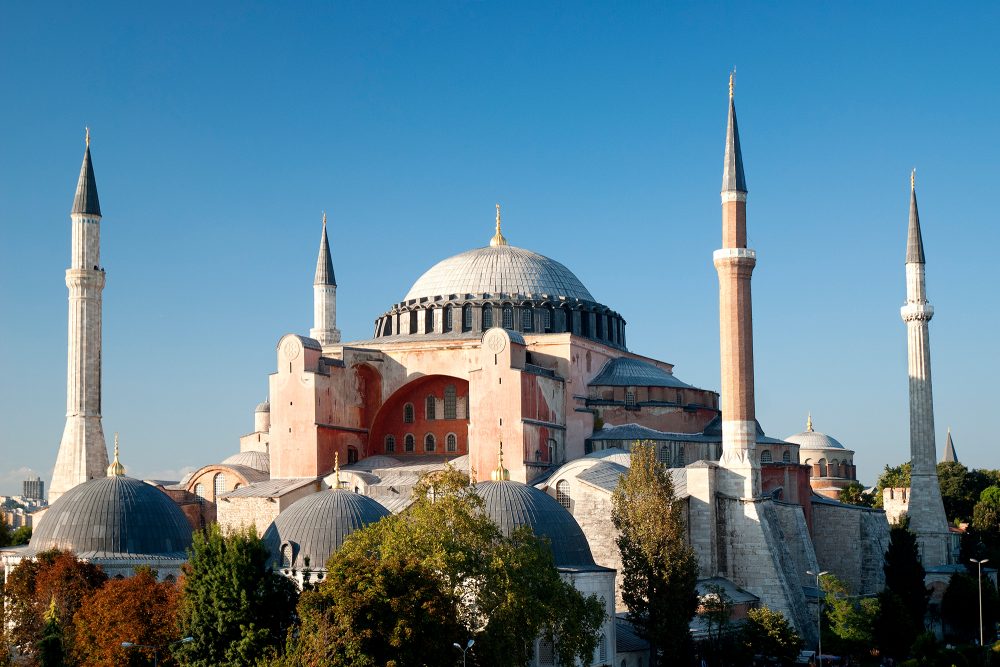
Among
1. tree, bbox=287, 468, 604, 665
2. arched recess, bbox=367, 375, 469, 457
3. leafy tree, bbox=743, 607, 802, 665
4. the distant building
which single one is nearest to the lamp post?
tree, bbox=287, 468, 604, 665

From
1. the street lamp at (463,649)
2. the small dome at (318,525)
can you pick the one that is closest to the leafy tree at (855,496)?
the small dome at (318,525)

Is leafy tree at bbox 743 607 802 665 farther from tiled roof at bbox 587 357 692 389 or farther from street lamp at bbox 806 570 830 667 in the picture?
tiled roof at bbox 587 357 692 389

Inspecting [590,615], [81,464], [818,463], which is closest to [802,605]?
[590,615]

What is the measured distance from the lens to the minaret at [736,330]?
32.4 m

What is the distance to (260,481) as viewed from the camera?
3781cm

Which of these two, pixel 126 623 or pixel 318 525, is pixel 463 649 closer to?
pixel 318 525

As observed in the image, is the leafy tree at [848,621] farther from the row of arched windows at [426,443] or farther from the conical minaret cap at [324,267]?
the conical minaret cap at [324,267]

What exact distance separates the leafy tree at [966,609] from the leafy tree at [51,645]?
23.5 metres

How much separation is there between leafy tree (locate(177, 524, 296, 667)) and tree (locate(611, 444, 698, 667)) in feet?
24.7

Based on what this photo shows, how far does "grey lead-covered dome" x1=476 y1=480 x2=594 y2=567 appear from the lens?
26188mm

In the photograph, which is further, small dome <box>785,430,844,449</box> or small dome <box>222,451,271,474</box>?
small dome <box>785,430,844,449</box>

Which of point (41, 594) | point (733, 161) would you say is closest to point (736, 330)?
point (733, 161)

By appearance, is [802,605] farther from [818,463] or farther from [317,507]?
[818,463]

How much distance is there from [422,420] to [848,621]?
13.0 m
